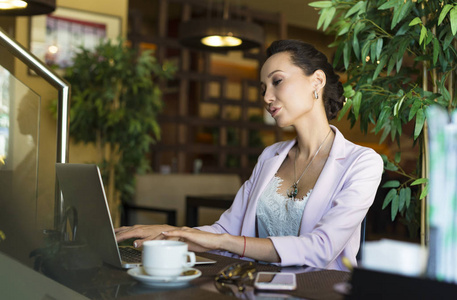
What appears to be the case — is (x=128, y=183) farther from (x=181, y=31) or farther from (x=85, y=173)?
(x=85, y=173)

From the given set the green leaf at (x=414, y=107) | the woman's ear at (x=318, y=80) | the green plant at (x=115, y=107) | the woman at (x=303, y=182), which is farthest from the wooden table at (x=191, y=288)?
the green plant at (x=115, y=107)

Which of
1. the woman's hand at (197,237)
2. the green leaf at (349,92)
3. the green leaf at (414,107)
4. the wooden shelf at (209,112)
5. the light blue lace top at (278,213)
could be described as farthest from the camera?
the wooden shelf at (209,112)

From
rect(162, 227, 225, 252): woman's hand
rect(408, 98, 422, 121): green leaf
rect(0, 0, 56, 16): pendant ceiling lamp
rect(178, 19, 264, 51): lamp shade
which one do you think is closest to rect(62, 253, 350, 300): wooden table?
rect(162, 227, 225, 252): woman's hand

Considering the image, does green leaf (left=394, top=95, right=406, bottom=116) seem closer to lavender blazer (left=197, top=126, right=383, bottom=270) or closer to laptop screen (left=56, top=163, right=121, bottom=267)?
lavender blazer (left=197, top=126, right=383, bottom=270)

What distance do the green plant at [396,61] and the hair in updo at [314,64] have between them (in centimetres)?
30

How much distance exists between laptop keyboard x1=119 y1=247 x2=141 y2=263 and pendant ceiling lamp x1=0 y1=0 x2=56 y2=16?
157 centimetres

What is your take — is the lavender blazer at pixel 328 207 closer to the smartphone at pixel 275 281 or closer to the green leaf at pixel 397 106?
the smartphone at pixel 275 281

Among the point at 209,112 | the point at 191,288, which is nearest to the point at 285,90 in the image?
the point at 191,288

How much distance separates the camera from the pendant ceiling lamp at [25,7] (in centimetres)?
267

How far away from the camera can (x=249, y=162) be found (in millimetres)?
7414

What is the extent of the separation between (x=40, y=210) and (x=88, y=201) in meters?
0.92

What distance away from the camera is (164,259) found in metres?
1.05

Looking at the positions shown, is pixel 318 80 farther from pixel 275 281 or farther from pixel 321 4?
pixel 275 281

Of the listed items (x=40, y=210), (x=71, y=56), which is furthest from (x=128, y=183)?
(x=40, y=210)
